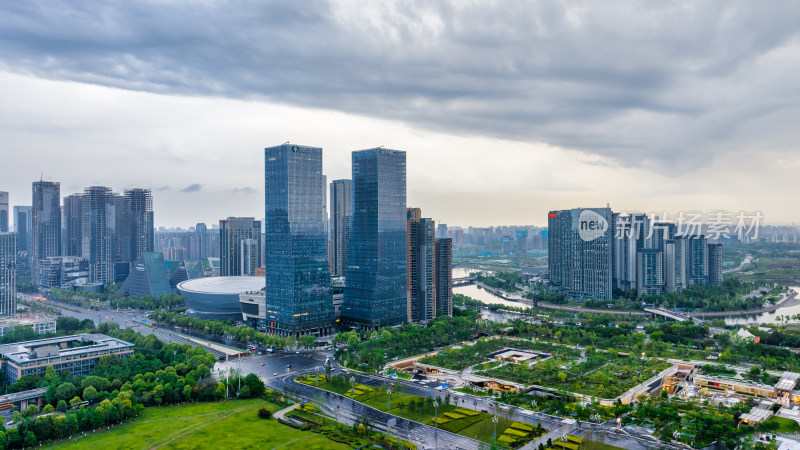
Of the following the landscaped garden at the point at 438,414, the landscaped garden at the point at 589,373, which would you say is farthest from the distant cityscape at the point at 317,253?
the landscaped garden at the point at 589,373

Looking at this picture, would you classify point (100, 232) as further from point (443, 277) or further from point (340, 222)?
point (443, 277)

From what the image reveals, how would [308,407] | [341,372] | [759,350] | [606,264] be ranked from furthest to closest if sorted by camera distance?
[606,264] → [759,350] → [341,372] → [308,407]

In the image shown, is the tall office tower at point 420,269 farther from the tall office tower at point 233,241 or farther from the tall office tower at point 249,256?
the tall office tower at point 233,241

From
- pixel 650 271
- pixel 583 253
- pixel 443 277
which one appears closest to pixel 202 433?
pixel 443 277

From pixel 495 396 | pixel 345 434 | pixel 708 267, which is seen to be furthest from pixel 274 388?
pixel 708 267

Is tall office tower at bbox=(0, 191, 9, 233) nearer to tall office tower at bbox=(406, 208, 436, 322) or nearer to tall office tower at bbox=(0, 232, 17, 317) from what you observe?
tall office tower at bbox=(0, 232, 17, 317)

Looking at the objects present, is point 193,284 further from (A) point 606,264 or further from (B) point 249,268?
(A) point 606,264

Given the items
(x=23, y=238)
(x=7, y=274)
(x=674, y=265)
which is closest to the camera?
(x=7, y=274)
